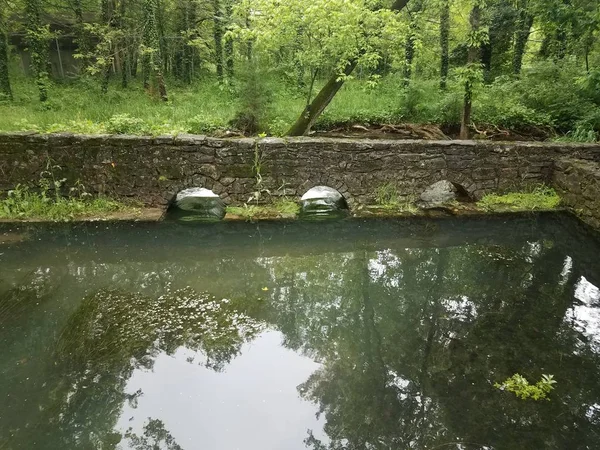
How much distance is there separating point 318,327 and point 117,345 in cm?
206

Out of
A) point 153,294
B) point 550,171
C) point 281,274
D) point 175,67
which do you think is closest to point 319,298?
point 281,274

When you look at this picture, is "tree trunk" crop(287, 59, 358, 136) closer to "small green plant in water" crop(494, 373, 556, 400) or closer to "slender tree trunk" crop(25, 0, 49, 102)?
"small green plant in water" crop(494, 373, 556, 400)

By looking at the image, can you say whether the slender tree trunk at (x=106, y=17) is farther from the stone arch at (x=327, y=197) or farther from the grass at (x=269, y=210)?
the grass at (x=269, y=210)

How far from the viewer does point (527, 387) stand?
364 centimetres

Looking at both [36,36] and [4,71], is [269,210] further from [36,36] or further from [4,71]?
[4,71]

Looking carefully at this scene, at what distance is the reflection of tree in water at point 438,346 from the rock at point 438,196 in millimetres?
1882

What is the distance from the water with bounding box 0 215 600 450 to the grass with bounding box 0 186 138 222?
38 cm

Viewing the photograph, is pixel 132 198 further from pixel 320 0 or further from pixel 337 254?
pixel 320 0

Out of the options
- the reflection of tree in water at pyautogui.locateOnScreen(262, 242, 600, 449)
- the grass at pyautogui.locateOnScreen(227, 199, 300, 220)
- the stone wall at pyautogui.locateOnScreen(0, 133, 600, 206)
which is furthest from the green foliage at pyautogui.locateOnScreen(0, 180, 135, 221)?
the reflection of tree in water at pyautogui.locateOnScreen(262, 242, 600, 449)

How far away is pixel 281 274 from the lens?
5.75 m

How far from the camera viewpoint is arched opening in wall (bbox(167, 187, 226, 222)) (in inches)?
298

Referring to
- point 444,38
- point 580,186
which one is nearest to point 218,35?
point 444,38

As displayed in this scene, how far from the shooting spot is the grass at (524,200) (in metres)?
8.07

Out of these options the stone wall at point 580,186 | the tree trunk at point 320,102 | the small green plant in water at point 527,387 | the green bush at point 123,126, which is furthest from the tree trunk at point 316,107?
the small green plant in water at point 527,387
